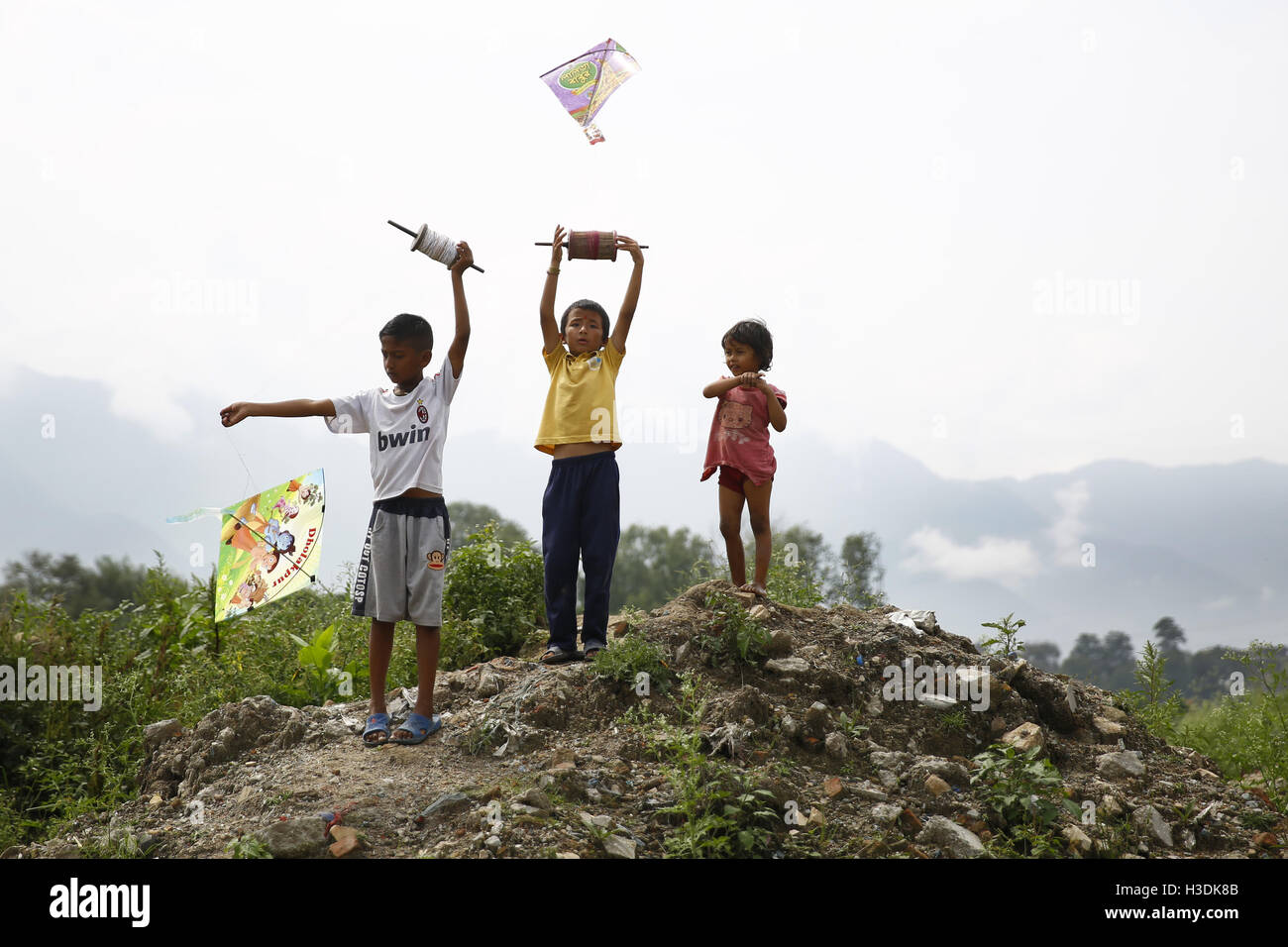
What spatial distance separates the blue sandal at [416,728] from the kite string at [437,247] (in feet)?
7.98

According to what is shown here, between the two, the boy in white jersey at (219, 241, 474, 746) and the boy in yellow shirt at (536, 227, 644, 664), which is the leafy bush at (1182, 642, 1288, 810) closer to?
the boy in yellow shirt at (536, 227, 644, 664)

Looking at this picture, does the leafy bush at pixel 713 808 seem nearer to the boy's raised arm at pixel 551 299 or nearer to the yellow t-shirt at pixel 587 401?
the yellow t-shirt at pixel 587 401

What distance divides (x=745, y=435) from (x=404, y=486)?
2299 millimetres

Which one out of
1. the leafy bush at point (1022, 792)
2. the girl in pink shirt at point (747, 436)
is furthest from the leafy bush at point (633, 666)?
the leafy bush at point (1022, 792)

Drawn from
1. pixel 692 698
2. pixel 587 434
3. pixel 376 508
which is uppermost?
pixel 587 434

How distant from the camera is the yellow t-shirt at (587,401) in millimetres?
5520

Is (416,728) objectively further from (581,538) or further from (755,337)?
(755,337)

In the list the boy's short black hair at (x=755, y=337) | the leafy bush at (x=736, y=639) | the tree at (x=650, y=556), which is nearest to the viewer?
the leafy bush at (x=736, y=639)

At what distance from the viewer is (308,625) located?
27.5 ft

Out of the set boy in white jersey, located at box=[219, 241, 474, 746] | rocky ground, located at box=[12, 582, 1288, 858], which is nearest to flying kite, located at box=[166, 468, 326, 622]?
rocky ground, located at box=[12, 582, 1288, 858]
